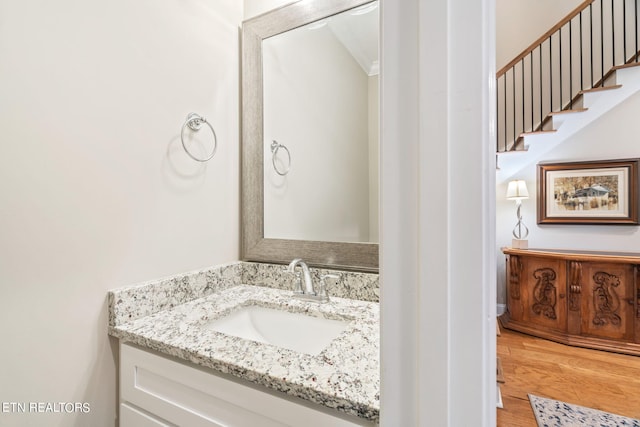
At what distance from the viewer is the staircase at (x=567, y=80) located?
2822mm

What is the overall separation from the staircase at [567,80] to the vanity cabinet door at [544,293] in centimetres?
110

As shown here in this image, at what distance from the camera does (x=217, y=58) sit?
1.26 m

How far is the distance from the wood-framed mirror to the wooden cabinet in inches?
97.7

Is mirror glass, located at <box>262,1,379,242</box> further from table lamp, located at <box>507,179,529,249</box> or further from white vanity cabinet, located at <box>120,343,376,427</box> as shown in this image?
table lamp, located at <box>507,179,529,249</box>

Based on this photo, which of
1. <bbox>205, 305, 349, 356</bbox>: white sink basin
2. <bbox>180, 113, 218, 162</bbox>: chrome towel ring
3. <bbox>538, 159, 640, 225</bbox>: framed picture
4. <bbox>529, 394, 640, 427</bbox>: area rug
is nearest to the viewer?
<bbox>205, 305, 349, 356</bbox>: white sink basin

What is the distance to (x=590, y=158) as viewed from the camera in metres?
2.98

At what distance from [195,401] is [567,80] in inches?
175

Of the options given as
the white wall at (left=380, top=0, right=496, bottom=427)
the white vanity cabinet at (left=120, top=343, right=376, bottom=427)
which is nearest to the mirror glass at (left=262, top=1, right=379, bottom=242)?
the white vanity cabinet at (left=120, top=343, right=376, bottom=427)

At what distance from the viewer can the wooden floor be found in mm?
1792

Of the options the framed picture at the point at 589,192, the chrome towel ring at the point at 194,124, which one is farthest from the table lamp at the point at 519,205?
the chrome towel ring at the point at 194,124

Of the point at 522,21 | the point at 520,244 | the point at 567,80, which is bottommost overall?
the point at 520,244

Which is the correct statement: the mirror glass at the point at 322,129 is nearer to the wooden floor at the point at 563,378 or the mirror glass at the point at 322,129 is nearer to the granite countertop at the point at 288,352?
the granite countertop at the point at 288,352

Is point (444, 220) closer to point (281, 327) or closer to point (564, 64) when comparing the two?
point (281, 327)

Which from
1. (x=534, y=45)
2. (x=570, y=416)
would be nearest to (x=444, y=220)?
(x=570, y=416)
